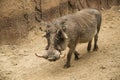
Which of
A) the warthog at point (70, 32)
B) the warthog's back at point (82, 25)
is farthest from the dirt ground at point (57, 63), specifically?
the warthog's back at point (82, 25)

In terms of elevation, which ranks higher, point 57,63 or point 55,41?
point 55,41

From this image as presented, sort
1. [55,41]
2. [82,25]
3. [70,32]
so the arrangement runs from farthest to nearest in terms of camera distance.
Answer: [82,25]
[70,32]
[55,41]

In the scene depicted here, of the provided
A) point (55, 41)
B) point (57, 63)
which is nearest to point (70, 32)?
point (55, 41)

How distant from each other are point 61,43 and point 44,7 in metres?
2.88

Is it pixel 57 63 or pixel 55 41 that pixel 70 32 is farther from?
pixel 57 63

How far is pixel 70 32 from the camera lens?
7.02m

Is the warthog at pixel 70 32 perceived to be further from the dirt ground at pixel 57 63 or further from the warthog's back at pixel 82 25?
the dirt ground at pixel 57 63

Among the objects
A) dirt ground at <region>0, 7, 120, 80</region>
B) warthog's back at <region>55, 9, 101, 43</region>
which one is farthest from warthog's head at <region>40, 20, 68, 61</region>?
dirt ground at <region>0, 7, 120, 80</region>

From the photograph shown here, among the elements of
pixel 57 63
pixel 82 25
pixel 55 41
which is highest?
pixel 82 25

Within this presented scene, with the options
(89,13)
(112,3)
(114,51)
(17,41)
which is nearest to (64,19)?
(89,13)

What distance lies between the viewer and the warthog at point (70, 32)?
6.54 m

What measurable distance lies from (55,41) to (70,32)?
1.84 feet

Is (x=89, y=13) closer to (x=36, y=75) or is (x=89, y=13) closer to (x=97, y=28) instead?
(x=97, y=28)

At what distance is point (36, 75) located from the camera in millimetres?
6969
